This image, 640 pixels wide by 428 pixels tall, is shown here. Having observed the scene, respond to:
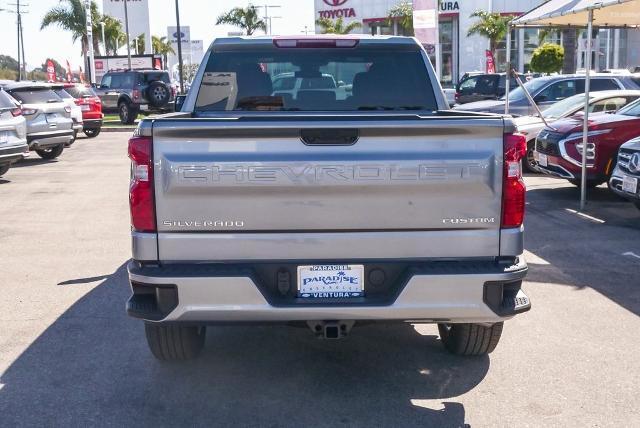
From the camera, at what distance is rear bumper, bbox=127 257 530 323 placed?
13.2ft

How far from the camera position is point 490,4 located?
193 feet

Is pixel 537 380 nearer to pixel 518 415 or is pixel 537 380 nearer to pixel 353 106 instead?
pixel 518 415

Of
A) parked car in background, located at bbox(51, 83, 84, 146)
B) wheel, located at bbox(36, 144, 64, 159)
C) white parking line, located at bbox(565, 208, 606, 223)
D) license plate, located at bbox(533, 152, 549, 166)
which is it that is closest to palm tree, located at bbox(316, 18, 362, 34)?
parked car in background, located at bbox(51, 83, 84, 146)

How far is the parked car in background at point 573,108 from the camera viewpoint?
13625 mm

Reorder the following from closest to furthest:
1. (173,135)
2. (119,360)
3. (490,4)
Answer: (173,135) < (119,360) < (490,4)

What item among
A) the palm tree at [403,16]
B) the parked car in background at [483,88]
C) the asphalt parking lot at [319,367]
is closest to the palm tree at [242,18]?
the palm tree at [403,16]

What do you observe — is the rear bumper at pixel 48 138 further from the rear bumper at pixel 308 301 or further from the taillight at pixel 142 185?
the rear bumper at pixel 308 301

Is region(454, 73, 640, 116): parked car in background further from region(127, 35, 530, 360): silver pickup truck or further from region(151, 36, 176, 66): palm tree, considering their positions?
region(151, 36, 176, 66): palm tree

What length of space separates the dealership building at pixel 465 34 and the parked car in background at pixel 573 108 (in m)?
46.3

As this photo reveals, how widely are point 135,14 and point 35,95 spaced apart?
187ft

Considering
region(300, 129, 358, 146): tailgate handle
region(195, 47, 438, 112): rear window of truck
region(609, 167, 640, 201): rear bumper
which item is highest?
region(195, 47, 438, 112): rear window of truck

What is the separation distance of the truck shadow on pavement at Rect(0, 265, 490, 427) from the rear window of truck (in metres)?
1.61

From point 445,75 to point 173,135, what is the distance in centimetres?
5973

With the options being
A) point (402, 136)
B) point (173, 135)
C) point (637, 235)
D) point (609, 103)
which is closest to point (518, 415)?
point (402, 136)
